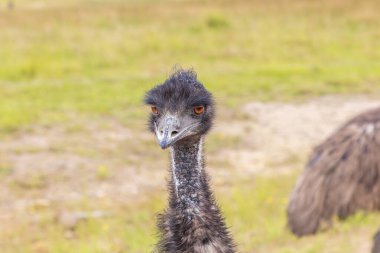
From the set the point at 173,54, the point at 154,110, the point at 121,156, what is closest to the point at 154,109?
the point at 154,110

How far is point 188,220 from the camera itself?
3.85 meters

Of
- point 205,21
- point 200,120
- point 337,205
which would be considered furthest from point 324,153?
point 205,21

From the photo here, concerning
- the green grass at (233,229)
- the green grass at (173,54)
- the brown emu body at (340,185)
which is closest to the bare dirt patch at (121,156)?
the green grass at (233,229)

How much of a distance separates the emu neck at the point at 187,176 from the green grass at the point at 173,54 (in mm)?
7092

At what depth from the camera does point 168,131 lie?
12.2 feet

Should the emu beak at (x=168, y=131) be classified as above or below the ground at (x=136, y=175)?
below

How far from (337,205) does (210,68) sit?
9.30m

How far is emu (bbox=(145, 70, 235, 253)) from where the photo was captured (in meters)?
3.83

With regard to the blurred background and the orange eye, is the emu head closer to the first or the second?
the orange eye

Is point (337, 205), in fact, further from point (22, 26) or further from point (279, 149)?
point (22, 26)

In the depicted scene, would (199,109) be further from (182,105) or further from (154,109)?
(154,109)

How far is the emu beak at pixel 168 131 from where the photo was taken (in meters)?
3.66

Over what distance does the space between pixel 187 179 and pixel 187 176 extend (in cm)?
A: 1

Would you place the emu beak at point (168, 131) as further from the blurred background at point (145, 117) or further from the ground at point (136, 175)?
the ground at point (136, 175)
